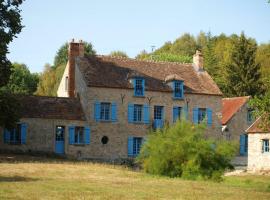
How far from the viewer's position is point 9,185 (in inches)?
669

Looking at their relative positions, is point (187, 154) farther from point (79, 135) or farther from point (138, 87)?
point (138, 87)

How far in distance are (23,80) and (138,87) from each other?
102ft

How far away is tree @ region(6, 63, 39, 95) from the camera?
207ft

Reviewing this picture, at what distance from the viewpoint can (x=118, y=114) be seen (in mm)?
38625

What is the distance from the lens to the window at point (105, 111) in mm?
38219

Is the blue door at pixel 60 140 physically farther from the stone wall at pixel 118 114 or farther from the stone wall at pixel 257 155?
the stone wall at pixel 257 155

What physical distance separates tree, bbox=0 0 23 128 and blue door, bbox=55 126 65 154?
16.0 feet

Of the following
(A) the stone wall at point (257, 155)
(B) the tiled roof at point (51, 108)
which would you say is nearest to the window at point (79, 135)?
(B) the tiled roof at point (51, 108)

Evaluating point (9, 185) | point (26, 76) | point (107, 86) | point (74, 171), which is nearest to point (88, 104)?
point (107, 86)

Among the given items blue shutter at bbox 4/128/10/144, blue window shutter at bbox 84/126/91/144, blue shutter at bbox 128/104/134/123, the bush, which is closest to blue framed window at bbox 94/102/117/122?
blue shutter at bbox 128/104/134/123

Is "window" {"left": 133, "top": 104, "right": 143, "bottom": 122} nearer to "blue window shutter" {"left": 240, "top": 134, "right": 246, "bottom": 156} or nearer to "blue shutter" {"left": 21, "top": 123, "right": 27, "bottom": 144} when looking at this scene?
"blue shutter" {"left": 21, "top": 123, "right": 27, "bottom": 144}

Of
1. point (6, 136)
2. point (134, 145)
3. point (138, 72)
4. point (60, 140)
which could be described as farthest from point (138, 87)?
point (6, 136)

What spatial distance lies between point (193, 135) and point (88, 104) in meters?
13.7

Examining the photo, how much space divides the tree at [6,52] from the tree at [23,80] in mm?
28974
